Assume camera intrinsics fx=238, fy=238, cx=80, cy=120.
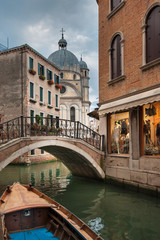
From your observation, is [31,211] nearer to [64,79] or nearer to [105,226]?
[105,226]

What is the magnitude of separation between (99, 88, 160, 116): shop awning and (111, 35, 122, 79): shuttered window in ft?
4.64

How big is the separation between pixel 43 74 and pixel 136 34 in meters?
14.6

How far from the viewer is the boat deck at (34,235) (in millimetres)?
4852

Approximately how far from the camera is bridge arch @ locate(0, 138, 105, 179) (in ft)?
30.2

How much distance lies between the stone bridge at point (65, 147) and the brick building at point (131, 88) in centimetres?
66

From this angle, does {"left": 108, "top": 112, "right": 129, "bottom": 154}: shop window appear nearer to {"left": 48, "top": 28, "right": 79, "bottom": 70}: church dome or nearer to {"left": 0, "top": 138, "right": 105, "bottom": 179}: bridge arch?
{"left": 0, "top": 138, "right": 105, "bottom": 179}: bridge arch

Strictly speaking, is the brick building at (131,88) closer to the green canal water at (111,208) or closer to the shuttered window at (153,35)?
the shuttered window at (153,35)

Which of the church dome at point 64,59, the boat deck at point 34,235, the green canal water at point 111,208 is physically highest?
the church dome at point 64,59

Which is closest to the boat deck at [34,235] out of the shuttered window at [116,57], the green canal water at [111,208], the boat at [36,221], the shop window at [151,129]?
the boat at [36,221]

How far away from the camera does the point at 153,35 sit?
8.50 m

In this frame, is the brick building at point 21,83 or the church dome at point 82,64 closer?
the brick building at point 21,83

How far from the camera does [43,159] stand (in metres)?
22.9

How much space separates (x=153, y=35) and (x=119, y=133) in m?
4.17

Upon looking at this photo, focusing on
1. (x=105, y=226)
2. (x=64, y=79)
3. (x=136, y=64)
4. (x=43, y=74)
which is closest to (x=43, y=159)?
(x=43, y=74)
